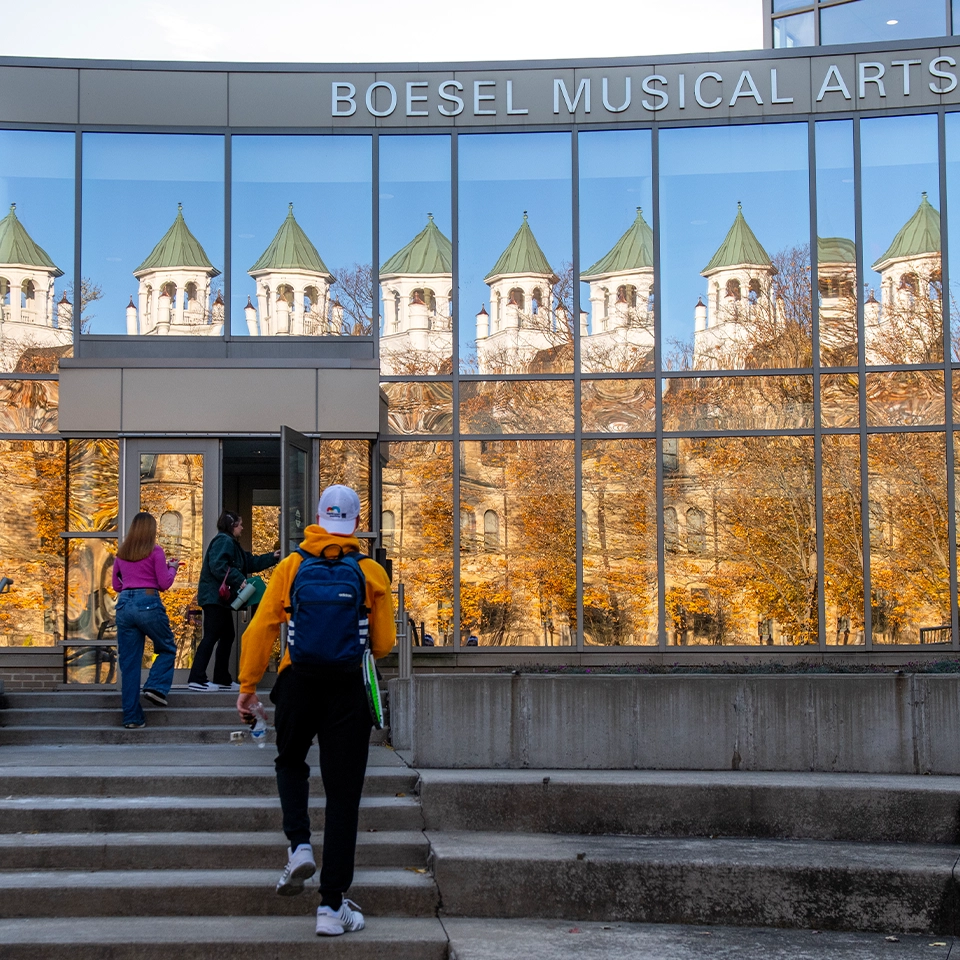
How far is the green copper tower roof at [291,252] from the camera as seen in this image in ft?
43.5

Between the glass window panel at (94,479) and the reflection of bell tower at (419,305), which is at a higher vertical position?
the reflection of bell tower at (419,305)

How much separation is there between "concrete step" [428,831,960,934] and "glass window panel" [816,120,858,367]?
320 inches

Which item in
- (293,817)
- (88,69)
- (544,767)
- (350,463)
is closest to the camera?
(293,817)

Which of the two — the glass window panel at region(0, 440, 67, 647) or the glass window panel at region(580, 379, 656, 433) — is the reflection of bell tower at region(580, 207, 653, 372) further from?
the glass window panel at region(0, 440, 67, 647)

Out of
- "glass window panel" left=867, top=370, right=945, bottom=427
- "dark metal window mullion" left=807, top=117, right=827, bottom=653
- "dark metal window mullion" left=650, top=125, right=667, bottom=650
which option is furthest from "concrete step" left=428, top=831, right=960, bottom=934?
"glass window panel" left=867, top=370, right=945, bottom=427

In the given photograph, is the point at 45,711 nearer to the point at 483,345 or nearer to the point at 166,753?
the point at 166,753

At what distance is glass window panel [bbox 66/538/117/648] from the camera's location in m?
10.9

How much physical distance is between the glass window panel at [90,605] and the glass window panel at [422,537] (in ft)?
10.2

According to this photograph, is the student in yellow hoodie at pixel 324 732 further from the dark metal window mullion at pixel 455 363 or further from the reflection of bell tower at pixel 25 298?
the reflection of bell tower at pixel 25 298

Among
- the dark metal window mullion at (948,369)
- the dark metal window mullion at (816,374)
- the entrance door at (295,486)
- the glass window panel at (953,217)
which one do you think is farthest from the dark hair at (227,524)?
the glass window panel at (953,217)

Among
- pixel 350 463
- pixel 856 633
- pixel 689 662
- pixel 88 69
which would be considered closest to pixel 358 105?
pixel 88 69

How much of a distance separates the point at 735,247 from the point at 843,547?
353 centimetres

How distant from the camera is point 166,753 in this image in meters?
7.96

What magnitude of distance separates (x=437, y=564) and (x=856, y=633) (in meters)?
4.60
